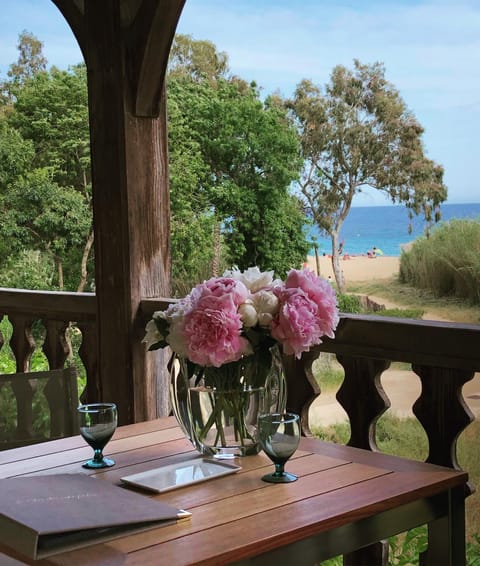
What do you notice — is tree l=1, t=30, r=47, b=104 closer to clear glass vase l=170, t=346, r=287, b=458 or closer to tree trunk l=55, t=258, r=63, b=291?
tree trunk l=55, t=258, r=63, b=291

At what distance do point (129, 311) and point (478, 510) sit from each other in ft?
24.8

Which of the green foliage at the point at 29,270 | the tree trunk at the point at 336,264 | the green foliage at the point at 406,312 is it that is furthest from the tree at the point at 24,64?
the green foliage at the point at 406,312

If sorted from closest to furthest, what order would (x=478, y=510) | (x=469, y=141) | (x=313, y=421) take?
(x=478, y=510), (x=313, y=421), (x=469, y=141)

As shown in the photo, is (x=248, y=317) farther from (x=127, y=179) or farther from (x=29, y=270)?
(x=29, y=270)

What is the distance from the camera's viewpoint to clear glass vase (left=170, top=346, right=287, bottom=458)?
169cm

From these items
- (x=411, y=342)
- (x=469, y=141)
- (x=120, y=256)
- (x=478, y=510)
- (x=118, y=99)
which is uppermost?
(x=469, y=141)

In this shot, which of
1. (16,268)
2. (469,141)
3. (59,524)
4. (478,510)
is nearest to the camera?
(59,524)

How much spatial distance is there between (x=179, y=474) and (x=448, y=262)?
13405 millimetres

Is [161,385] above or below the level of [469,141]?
below

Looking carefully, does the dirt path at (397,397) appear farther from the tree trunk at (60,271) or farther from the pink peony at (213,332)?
the pink peony at (213,332)

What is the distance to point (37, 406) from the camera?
2.25 metres

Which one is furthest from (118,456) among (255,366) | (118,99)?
(118,99)

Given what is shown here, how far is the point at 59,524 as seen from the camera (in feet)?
4.28

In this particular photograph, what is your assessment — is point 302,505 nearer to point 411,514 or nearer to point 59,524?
point 411,514
